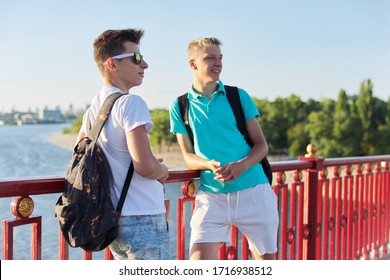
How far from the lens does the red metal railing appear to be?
1906 millimetres

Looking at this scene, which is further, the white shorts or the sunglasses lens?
the white shorts

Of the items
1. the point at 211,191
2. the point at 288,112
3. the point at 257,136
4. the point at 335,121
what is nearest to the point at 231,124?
the point at 257,136

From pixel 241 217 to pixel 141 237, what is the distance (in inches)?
29.1

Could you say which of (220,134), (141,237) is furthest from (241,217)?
(141,237)

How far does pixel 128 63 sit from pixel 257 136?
798 millimetres

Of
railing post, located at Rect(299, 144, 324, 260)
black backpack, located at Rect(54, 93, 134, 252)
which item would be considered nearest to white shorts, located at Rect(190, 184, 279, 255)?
black backpack, located at Rect(54, 93, 134, 252)

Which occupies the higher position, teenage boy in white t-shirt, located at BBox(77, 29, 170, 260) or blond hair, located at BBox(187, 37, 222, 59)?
blond hair, located at BBox(187, 37, 222, 59)

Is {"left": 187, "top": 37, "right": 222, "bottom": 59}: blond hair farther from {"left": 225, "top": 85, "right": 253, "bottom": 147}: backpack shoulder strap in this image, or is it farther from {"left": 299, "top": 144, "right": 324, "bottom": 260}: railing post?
{"left": 299, "top": 144, "right": 324, "bottom": 260}: railing post

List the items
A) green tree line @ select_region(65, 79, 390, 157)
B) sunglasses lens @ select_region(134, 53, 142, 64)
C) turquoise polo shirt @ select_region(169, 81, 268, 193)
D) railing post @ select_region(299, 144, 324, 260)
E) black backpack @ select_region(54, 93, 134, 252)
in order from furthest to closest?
green tree line @ select_region(65, 79, 390, 157), railing post @ select_region(299, 144, 324, 260), turquoise polo shirt @ select_region(169, 81, 268, 193), sunglasses lens @ select_region(134, 53, 142, 64), black backpack @ select_region(54, 93, 134, 252)

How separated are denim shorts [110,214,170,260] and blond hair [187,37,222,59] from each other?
0.89 m

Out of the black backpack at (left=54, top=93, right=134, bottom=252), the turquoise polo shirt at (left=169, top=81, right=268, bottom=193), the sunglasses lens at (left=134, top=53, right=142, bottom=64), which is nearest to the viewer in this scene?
the black backpack at (left=54, top=93, right=134, bottom=252)

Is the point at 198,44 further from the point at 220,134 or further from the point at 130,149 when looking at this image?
the point at 130,149

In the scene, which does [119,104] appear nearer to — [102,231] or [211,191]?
[102,231]

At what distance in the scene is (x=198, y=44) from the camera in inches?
94.0
